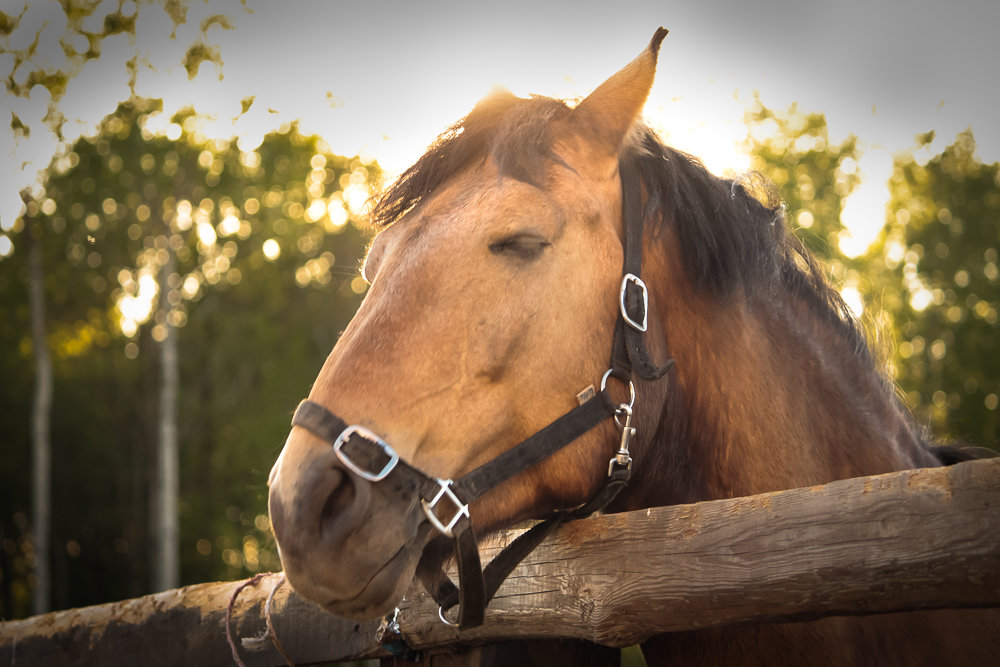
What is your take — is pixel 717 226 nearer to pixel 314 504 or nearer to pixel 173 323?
pixel 314 504

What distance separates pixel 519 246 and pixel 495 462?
62 centimetres

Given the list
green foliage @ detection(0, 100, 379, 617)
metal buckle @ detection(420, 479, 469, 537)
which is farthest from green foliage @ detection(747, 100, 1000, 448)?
metal buckle @ detection(420, 479, 469, 537)

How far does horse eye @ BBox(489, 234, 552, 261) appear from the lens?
2.14 metres

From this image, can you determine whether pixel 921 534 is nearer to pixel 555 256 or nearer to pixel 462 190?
pixel 555 256

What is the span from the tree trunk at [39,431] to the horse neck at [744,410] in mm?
15810

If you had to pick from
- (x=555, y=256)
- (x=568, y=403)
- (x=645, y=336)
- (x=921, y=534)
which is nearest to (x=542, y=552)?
(x=568, y=403)

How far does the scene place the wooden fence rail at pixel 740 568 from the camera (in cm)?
146

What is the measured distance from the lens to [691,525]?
184 centimetres

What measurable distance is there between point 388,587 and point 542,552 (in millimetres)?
585

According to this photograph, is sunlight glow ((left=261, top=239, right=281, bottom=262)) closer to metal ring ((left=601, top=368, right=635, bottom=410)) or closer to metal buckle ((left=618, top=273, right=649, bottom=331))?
metal buckle ((left=618, top=273, right=649, bottom=331))

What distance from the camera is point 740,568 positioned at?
172cm

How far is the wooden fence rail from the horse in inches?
8.2

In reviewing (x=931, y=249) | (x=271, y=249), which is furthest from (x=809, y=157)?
(x=271, y=249)

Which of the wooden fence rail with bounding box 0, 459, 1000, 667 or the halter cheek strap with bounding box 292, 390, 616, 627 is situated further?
the halter cheek strap with bounding box 292, 390, 616, 627
